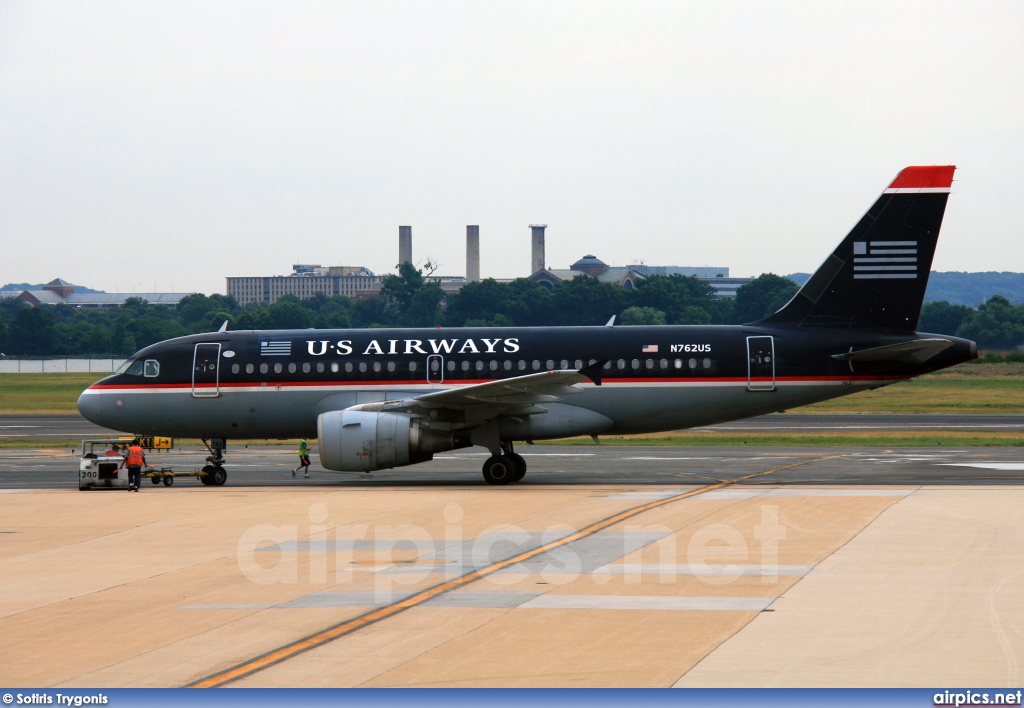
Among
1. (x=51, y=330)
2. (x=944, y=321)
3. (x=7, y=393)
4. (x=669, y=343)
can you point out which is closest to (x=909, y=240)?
(x=669, y=343)

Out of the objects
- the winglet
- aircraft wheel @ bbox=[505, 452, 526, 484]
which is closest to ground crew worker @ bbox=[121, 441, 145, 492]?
aircraft wheel @ bbox=[505, 452, 526, 484]

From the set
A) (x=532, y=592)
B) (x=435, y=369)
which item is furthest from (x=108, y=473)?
(x=532, y=592)

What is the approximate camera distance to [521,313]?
12744 cm

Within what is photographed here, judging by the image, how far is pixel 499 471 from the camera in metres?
28.3

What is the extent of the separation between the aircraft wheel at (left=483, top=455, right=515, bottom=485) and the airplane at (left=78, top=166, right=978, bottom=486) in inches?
1.0

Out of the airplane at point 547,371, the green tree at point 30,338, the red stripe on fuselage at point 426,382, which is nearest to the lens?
the airplane at point 547,371

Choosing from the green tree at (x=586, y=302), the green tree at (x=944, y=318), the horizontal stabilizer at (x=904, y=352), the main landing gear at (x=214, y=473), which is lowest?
the main landing gear at (x=214, y=473)

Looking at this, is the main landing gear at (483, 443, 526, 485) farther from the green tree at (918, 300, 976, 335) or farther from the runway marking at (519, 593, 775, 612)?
the green tree at (918, 300, 976, 335)

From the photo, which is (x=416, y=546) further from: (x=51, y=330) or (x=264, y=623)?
(x=51, y=330)

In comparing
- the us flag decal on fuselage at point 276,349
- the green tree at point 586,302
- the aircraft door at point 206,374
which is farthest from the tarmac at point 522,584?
the green tree at point 586,302

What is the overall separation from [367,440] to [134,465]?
608 centimetres

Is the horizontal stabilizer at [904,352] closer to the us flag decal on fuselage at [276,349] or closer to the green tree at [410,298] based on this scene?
the us flag decal on fuselage at [276,349]

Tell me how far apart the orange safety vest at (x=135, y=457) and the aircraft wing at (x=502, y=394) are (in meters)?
5.61

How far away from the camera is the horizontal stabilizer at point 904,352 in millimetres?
27562
